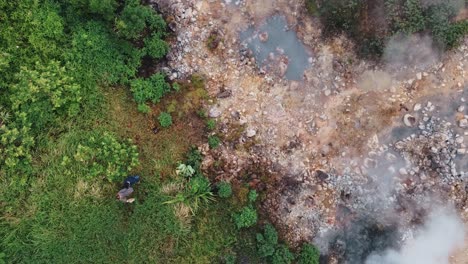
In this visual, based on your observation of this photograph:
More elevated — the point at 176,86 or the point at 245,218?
the point at 176,86

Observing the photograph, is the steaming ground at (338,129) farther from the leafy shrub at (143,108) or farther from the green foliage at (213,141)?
the leafy shrub at (143,108)

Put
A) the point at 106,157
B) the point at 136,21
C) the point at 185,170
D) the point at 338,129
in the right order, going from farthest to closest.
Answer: the point at 338,129 < the point at 185,170 < the point at 106,157 < the point at 136,21

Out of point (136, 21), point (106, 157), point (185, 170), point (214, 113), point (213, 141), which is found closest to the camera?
point (136, 21)

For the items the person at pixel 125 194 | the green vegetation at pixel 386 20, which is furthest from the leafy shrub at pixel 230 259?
the green vegetation at pixel 386 20

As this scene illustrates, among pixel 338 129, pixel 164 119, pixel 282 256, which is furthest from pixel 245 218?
pixel 338 129

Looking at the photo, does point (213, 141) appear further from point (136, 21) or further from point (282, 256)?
point (136, 21)

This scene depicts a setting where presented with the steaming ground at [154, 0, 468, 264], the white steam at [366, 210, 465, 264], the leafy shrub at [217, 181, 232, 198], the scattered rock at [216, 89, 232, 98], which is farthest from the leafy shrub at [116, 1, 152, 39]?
the white steam at [366, 210, 465, 264]

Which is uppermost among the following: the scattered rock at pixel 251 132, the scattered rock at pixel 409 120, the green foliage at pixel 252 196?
the scattered rock at pixel 409 120

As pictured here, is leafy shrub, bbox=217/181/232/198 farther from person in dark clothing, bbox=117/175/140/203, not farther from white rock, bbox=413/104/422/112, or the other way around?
white rock, bbox=413/104/422/112
